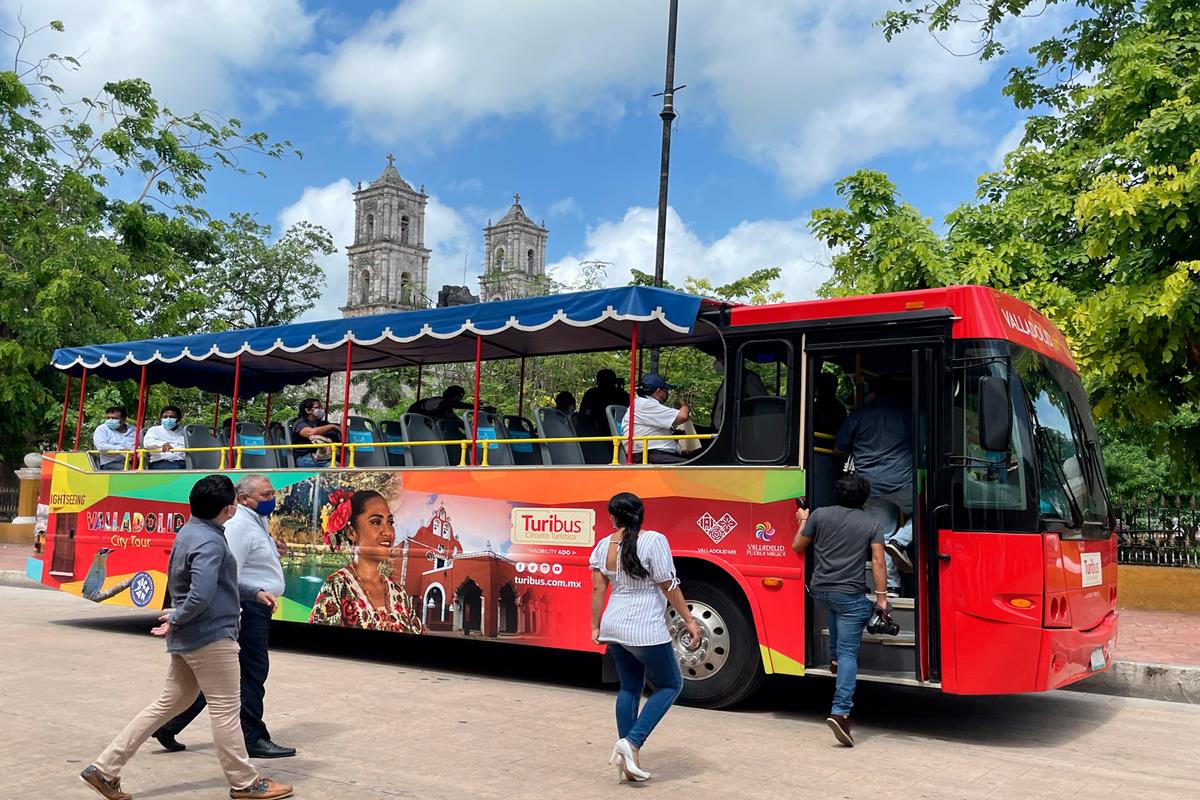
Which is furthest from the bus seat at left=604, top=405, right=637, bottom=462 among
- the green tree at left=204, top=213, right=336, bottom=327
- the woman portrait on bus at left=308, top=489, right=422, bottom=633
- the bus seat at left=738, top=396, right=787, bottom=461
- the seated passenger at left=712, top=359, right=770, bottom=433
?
the green tree at left=204, top=213, right=336, bottom=327

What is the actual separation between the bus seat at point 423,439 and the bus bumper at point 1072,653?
5.33 metres

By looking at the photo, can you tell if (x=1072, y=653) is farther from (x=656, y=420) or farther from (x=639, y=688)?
(x=656, y=420)

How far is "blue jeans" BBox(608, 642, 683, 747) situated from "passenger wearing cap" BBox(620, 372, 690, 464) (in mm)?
2949

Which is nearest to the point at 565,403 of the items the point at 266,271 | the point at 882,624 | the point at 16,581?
the point at 882,624

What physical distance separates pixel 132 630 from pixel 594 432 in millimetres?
6103

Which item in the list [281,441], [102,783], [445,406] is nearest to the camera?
[102,783]

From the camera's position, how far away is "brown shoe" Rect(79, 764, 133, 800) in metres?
5.29

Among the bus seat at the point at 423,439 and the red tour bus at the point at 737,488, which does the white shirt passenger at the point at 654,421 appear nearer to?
the red tour bus at the point at 737,488

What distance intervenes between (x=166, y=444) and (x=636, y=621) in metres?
8.26

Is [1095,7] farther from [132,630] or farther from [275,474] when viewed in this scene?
[132,630]

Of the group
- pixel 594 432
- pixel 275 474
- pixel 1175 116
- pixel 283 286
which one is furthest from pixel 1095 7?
pixel 283 286

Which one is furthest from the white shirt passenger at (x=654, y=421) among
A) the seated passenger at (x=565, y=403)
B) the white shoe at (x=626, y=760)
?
the white shoe at (x=626, y=760)

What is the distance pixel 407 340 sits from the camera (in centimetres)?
1024

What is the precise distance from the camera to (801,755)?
22.0 feet
